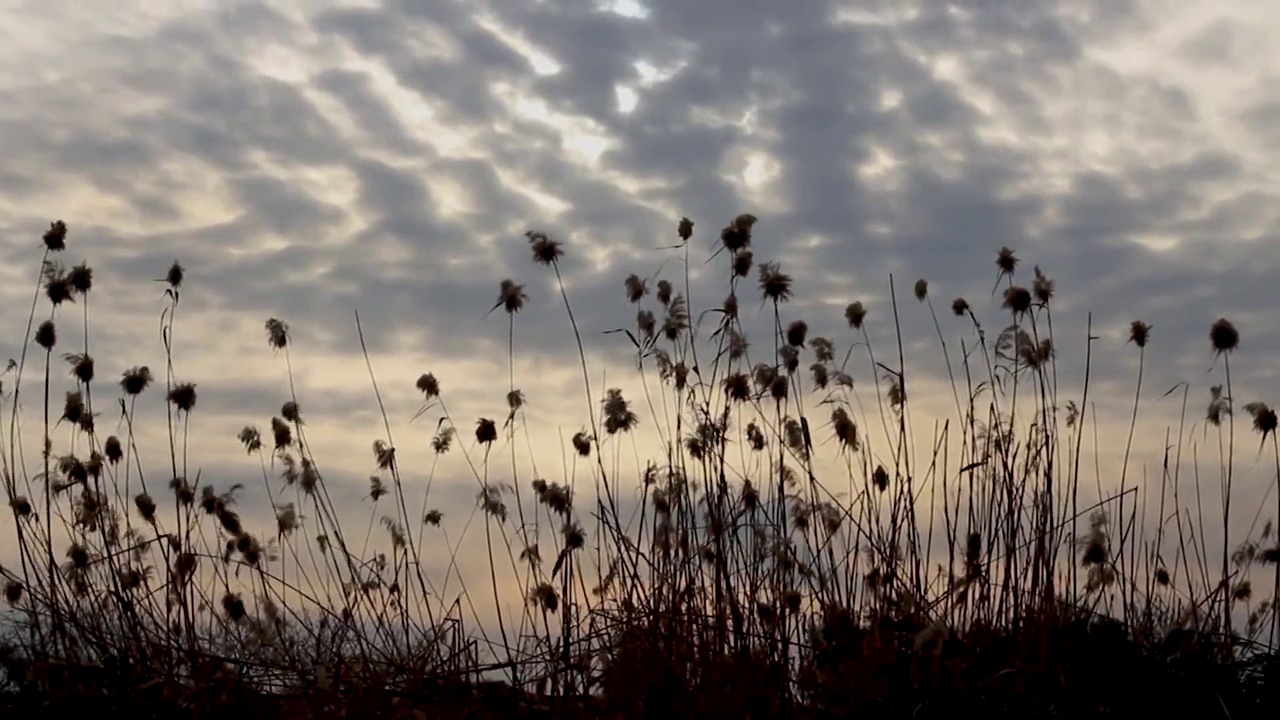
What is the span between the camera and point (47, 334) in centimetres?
555

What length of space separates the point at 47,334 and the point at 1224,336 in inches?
170

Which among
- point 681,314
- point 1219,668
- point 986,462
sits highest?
point 681,314

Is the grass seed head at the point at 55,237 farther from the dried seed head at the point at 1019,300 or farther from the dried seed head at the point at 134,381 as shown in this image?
the dried seed head at the point at 1019,300

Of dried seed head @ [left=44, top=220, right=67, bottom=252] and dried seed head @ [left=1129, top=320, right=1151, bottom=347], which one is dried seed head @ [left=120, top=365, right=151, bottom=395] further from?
dried seed head @ [left=1129, top=320, right=1151, bottom=347]

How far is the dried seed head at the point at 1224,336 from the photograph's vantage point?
17.8 feet

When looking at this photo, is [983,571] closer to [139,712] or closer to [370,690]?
[370,690]

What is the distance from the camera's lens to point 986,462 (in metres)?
5.20

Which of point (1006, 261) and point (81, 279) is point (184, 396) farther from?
point (1006, 261)

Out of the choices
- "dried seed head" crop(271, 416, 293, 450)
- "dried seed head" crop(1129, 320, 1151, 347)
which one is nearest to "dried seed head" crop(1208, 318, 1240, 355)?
A: "dried seed head" crop(1129, 320, 1151, 347)

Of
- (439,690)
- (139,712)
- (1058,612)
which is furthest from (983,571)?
(139,712)

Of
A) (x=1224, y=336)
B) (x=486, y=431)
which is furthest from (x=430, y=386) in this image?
(x=1224, y=336)

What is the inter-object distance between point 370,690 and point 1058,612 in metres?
2.19

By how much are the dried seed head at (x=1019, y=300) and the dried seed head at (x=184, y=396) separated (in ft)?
10.1

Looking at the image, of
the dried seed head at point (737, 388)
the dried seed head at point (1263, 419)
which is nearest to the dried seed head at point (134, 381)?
the dried seed head at point (737, 388)
